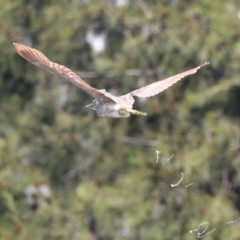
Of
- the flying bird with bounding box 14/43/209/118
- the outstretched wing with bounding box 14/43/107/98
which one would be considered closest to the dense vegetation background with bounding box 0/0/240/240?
the flying bird with bounding box 14/43/209/118

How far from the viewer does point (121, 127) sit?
672cm

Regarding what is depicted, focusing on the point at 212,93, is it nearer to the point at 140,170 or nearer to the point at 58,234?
the point at 140,170

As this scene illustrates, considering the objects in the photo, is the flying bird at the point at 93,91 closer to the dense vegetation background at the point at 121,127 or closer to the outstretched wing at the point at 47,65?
the outstretched wing at the point at 47,65

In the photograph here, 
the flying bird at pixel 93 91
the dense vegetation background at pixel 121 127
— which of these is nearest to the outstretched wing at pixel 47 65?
the flying bird at pixel 93 91

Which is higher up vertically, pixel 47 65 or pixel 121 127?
pixel 121 127

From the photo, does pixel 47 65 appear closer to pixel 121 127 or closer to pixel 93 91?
pixel 93 91

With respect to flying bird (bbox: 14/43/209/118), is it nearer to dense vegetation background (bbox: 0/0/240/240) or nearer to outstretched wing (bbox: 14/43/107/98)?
outstretched wing (bbox: 14/43/107/98)

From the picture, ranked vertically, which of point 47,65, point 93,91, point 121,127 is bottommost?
point 93,91

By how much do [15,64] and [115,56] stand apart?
0.77 meters

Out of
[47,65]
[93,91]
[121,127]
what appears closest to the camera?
[93,91]

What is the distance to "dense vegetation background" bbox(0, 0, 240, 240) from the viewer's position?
6.21 metres

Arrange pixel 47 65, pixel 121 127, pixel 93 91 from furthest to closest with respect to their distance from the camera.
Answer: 1. pixel 121 127
2. pixel 47 65
3. pixel 93 91

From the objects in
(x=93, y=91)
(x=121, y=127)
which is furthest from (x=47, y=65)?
(x=121, y=127)

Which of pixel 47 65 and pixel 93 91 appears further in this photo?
pixel 47 65
